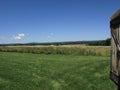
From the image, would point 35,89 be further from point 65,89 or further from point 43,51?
→ point 43,51

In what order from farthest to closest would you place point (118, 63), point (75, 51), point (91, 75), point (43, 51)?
1. point (43, 51)
2. point (75, 51)
3. point (91, 75)
4. point (118, 63)

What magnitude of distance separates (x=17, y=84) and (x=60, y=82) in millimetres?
3697

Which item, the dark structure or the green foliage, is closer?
the dark structure

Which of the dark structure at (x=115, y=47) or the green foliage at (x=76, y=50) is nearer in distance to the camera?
the dark structure at (x=115, y=47)

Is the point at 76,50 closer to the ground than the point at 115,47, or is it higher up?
closer to the ground

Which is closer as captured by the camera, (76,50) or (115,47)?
(115,47)

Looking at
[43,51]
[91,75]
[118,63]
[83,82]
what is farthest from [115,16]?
[43,51]

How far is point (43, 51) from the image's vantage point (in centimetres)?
6875

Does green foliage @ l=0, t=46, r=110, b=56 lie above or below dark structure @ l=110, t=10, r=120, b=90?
below

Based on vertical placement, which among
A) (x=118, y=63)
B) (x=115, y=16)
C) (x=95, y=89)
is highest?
(x=115, y=16)

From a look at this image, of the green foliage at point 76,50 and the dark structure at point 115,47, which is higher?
the dark structure at point 115,47

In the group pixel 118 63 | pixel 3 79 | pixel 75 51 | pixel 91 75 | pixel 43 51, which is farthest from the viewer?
pixel 43 51

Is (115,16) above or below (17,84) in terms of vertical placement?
above

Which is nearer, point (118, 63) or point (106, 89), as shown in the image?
point (118, 63)
